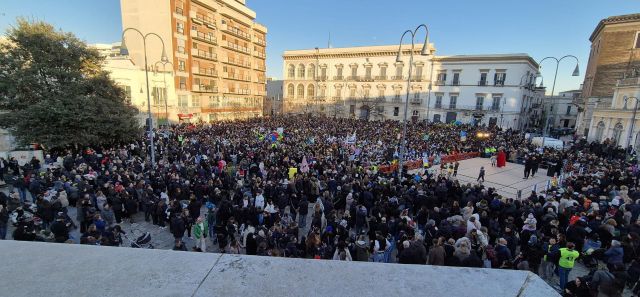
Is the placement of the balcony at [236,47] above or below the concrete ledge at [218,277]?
above

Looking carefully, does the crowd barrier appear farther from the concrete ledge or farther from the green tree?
the green tree

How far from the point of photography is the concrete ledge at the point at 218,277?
5.09 ft

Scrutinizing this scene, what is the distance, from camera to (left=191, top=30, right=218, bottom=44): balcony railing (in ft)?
128

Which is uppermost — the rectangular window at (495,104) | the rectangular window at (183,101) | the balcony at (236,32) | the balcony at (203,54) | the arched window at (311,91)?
the balcony at (236,32)

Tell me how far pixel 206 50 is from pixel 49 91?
26222mm

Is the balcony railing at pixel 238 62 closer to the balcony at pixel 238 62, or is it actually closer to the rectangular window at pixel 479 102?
the balcony at pixel 238 62

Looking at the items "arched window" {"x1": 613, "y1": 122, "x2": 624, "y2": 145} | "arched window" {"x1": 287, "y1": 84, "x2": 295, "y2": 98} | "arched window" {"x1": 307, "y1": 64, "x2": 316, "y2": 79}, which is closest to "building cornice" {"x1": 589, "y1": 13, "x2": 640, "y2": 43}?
"arched window" {"x1": 613, "y1": 122, "x2": 624, "y2": 145}

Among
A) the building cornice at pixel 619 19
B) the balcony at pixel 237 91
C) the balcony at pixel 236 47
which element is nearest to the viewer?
the building cornice at pixel 619 19

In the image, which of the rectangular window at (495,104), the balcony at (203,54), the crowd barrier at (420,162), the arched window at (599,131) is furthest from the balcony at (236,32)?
the arched window at (599,131)

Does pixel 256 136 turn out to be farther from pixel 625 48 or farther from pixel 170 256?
pixel 625 48

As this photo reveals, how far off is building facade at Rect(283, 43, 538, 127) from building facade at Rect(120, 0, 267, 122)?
10224 millimetres

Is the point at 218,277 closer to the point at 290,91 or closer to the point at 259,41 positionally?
the point at 259,41

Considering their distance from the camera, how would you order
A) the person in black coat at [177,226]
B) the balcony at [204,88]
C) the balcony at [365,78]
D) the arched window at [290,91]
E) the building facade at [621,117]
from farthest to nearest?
the arched window at [290,91] < the balcony at [365,78] < the balcony at [204,88] < the building facade at [621,117] < the person in black coat at [177,226]

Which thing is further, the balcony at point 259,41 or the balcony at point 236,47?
the balcony at point 259,41
